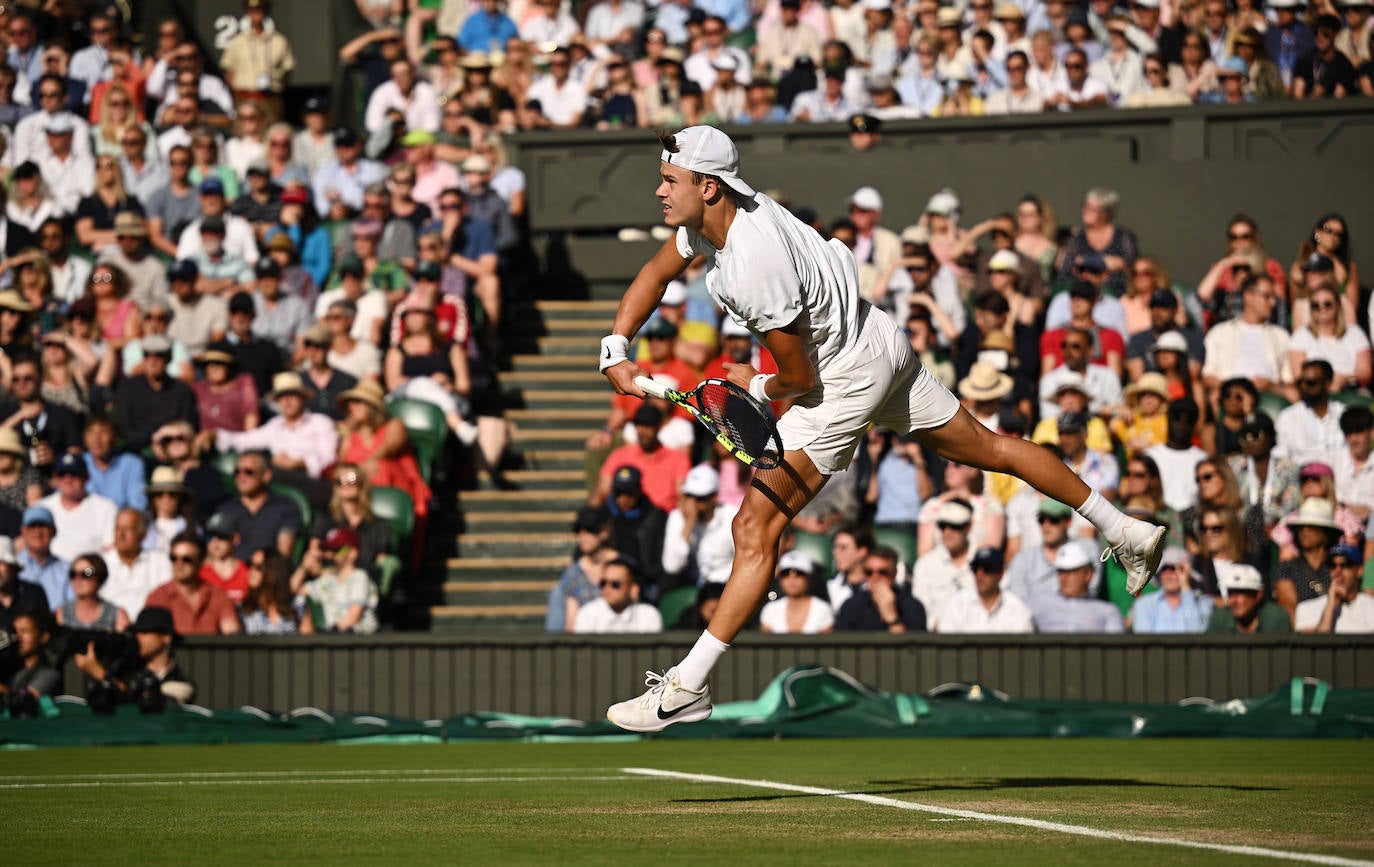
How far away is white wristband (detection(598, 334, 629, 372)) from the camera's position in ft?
25.3

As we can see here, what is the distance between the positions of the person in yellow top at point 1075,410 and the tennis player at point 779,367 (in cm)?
691

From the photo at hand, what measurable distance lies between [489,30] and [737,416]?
1537 centimetres

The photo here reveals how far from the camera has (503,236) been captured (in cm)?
1889

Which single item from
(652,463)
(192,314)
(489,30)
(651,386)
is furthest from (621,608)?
(489,30)

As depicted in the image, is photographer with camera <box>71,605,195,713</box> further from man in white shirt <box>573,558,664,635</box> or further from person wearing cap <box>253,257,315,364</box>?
person wearing cap <box>253,257,315,364</box>

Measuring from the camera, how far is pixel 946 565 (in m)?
14.2

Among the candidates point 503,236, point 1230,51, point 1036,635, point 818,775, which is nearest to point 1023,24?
point 1230,51

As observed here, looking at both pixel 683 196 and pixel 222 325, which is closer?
pixel 683 196

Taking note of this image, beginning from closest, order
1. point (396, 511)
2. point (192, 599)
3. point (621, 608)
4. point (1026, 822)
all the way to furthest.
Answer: point (1026, 822), point (621, 608), point (192, 599), point (396, 511)

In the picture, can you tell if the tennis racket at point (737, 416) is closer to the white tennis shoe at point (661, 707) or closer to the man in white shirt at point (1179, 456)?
the white tennis shoe at point (661, 707)

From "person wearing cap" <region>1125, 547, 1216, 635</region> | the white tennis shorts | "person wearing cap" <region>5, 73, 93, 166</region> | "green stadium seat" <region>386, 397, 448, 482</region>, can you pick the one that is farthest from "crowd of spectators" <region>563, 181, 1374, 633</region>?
"person wearing cap" <region>5, 73, 93, 166</region>

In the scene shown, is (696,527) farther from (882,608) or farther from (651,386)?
(651,386)

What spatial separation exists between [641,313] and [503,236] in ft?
36.6

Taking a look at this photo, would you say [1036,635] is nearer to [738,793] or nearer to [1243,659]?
[1243,659]
